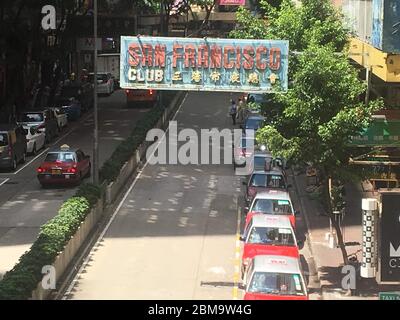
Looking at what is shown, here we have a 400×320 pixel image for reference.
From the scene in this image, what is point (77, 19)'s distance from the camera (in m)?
48.4

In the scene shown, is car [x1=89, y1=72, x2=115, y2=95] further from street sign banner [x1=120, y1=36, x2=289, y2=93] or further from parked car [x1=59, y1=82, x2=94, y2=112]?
street sign banner [x1=120, y1=36, x2=289, y2=93]

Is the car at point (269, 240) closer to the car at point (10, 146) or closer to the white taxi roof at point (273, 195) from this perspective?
the white taxi roof at point (273, 195)

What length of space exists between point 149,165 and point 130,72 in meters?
15.5

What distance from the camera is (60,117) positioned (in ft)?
142

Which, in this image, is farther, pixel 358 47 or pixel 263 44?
pixel 358 47

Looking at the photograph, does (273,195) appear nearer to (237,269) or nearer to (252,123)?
(237,269)

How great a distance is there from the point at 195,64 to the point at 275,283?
6.79m

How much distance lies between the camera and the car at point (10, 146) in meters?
32.5

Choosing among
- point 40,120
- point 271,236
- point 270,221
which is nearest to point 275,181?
point 270,221

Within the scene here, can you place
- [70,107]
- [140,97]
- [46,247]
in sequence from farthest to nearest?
[140,97], [70,107], [46,247]

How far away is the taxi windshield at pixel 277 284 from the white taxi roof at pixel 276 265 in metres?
0.12

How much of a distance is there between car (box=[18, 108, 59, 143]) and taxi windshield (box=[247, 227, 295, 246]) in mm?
20773
